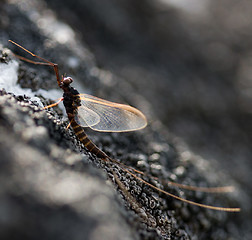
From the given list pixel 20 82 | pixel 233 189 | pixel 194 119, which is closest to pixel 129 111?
pixel 20 82

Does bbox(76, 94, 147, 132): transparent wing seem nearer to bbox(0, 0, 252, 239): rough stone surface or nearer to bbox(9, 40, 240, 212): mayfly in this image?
bbox(9, 40, 240, 212): mayfly

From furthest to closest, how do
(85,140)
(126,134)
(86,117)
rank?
(126,134)
(86,117)
(85,140)

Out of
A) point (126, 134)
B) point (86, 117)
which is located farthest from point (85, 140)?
point (126, 134)

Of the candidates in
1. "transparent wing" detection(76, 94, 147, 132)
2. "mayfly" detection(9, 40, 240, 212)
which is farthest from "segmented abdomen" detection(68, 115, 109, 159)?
"transparent wing" detection(76, 94, 147, 132)

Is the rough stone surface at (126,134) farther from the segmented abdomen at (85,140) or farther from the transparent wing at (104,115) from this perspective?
the transparent wing at (104,115)

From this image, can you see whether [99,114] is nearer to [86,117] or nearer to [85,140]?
[86,117]

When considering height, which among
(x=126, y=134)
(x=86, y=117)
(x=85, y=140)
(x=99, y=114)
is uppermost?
(x=126, y=134)
